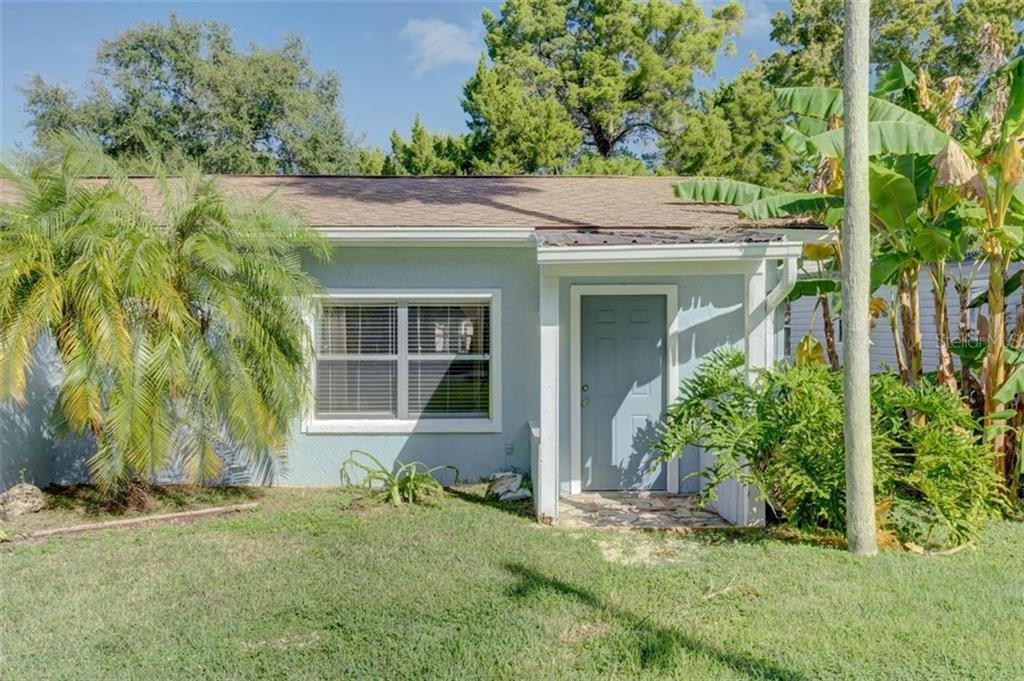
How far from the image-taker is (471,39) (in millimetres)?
24953

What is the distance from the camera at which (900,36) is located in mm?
23438

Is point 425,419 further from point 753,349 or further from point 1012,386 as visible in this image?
point 1012,386

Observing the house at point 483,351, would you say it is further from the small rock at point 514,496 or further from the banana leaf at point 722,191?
the small rock at point 514,496

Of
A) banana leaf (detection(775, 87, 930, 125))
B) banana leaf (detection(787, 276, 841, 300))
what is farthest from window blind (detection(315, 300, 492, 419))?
banana leaf (detection(775, 87, 930, 125))

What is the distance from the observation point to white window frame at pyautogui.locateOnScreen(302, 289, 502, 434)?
26.1 feet

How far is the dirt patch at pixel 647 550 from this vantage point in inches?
216

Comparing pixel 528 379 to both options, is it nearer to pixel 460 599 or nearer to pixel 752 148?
pixel 460 599

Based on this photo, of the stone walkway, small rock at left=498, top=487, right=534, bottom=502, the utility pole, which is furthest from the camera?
small rock at left=498, top=487, right=534, bottom=502

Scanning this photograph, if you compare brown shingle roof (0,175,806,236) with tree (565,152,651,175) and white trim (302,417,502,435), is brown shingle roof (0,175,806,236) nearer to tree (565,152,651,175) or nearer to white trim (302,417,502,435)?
white trim (302,417,502,435)

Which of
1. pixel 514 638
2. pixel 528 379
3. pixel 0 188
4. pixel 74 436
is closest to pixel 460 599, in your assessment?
pixel 514 638

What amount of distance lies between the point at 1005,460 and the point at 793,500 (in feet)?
8.84

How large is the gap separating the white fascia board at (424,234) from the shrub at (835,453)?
2.81m

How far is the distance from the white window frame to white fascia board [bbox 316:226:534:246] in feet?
2.06

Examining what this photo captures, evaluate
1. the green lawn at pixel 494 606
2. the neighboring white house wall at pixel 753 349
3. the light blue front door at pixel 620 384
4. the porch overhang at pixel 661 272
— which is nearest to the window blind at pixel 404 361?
the light blue front door at pixel 620 384
